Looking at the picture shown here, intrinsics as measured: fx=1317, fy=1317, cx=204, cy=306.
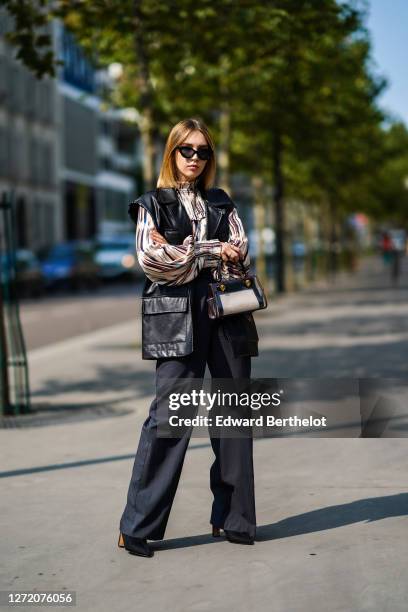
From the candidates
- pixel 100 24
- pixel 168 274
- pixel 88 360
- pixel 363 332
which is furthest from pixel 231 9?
pixel 168 274

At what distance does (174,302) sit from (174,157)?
622 mm

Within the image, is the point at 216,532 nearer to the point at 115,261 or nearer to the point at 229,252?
the point at 229,252

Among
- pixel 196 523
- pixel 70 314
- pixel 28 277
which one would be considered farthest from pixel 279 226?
pixel 196 523

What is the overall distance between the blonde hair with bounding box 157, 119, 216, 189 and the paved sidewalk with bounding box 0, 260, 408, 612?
154 cm

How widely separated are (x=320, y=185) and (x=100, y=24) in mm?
27976

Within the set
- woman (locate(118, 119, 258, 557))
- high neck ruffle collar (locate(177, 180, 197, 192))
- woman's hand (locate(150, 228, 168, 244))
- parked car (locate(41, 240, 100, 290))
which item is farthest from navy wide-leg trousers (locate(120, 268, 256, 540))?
parked car (locate(41, 240, 100, 290))

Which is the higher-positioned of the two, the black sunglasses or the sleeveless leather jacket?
the black sunglasses

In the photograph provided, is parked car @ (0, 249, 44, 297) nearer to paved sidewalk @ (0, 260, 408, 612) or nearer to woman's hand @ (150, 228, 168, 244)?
paved sidewalk @ (0, 260, 408, 612)

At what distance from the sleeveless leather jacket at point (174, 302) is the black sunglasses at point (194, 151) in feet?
0.53

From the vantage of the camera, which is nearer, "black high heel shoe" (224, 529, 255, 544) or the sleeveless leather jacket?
the sleeveless leather jacket

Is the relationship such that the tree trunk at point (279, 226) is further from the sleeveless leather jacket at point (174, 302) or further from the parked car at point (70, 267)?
the sleeveless leather jacket at point (174, 302)

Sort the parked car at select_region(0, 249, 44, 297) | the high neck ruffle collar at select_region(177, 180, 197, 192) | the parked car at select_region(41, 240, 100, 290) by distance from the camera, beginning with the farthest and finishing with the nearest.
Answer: the parked car at select_region(41, 240, 100, 290) < the parked car at select_region(0, 249, 44, 297) < the high neck ruffle collar at select_region(177, 180, 197, 192)

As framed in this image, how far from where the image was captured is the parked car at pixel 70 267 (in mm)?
43312

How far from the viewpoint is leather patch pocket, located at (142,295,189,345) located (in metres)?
5.29
